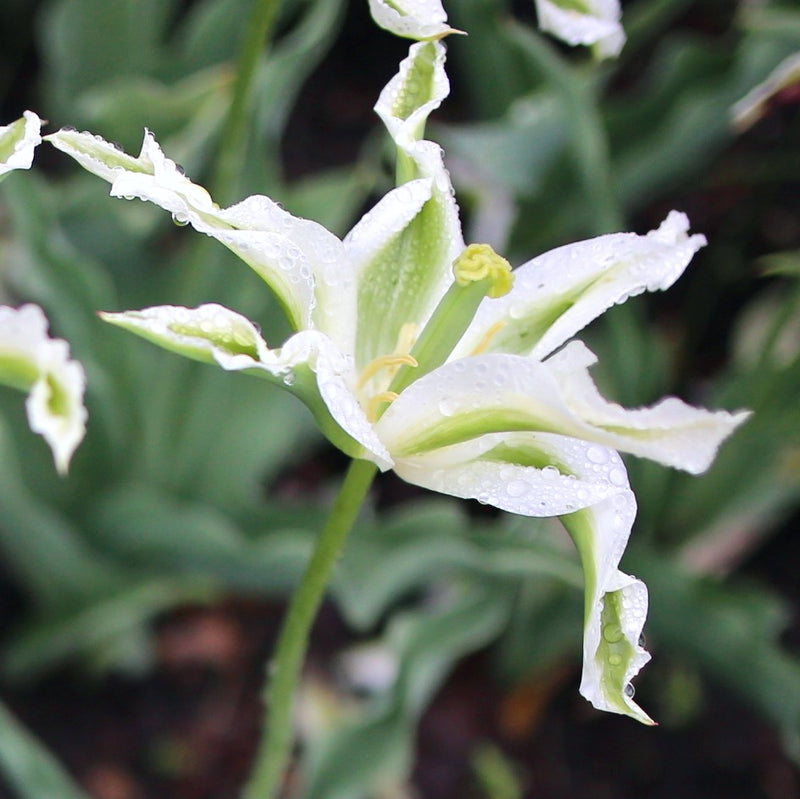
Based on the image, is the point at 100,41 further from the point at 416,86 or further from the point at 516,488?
the point at 516,488

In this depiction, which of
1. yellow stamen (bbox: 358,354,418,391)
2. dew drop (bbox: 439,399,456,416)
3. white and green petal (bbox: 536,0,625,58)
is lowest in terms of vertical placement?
yellow stamen (bbox: 358,354,418,391)

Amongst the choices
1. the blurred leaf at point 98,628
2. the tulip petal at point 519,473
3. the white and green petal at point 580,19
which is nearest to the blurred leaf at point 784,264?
the white and green petal at point 580,19

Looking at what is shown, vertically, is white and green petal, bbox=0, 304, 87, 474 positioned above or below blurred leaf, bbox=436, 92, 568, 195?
above

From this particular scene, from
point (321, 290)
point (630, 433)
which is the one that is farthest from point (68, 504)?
point (630, 433)

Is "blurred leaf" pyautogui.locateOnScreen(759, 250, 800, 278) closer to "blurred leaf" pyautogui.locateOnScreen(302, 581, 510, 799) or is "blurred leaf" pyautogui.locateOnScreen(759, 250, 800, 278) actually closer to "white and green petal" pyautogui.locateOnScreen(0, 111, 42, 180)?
"blurred leaf" pyautogui.locateOnScreen(302, 581, 510, 799)

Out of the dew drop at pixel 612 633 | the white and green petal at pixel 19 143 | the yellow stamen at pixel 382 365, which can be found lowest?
the dew drop at pixel 612 633

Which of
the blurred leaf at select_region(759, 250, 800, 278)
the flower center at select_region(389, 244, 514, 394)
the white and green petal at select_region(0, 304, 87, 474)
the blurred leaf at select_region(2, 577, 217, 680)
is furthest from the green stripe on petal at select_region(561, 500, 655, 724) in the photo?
the blurred leaf at select_region(2, 577, 217, 680)

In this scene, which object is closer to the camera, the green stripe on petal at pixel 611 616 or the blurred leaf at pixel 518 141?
the green stripe on petal at pixel 611 616

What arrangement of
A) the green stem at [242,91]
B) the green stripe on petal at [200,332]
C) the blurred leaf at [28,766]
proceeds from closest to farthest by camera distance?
the green stripe on petal at [200,332]
the green stem at [242,91]
the blurred leaf at [28,766]

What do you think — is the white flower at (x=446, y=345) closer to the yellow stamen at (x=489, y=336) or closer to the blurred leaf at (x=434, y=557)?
the yellow stamen at (x=489, y=336)
